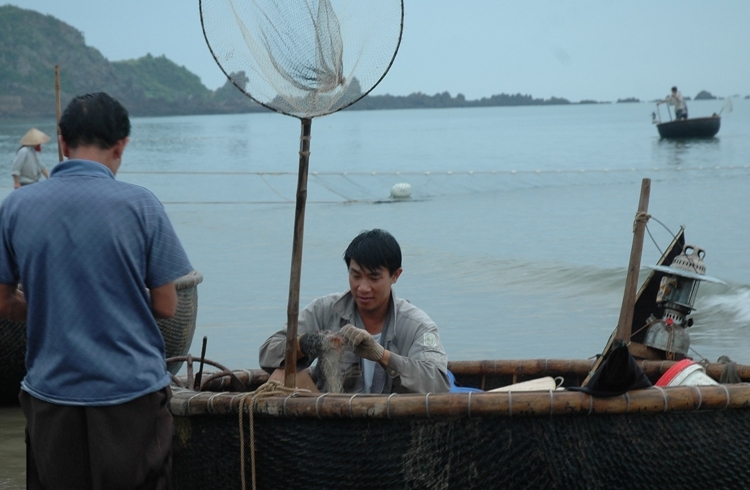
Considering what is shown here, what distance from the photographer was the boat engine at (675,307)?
14.1ft

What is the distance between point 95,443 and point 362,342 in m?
1.05

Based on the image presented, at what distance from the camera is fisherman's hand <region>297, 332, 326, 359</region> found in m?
3.40

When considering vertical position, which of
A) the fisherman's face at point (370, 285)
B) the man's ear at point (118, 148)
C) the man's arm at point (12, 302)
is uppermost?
the man's ear at point (118, 148)

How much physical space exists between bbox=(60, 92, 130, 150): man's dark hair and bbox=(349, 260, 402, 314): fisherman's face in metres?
1.28

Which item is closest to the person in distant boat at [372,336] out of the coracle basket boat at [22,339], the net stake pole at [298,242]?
the net stake pole at [298,242]

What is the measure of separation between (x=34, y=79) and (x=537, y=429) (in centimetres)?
9371

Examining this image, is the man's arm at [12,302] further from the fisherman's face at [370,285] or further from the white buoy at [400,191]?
the white buoy at [400,191]

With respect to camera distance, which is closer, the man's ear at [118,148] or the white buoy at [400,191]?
the man's ear at [118,148]

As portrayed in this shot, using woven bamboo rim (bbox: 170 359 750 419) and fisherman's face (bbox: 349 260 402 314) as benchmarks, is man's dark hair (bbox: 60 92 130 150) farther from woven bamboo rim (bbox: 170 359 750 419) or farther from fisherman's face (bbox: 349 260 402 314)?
fisherman's face (bbox: 349 260 402 314)

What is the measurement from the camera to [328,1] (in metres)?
3.28

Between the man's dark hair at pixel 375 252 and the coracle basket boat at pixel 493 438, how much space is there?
58 centimetres

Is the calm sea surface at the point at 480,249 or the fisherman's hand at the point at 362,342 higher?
the fisherman's hand at the point at 362,342

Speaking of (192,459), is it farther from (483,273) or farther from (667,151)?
(667,151)

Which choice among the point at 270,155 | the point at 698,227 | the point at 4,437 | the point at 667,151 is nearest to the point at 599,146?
the point at 667,151
